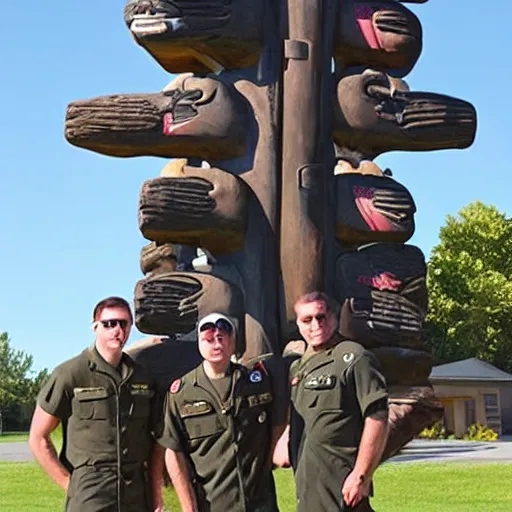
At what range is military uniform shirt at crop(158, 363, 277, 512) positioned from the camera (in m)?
3.21

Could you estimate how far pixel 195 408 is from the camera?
10.7ft

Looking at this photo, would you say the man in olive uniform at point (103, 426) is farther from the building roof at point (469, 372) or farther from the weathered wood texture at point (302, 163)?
the building roof at point (469, 372)

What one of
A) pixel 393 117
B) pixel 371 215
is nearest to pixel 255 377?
pixel 371 215

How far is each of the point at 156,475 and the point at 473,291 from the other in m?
28.5

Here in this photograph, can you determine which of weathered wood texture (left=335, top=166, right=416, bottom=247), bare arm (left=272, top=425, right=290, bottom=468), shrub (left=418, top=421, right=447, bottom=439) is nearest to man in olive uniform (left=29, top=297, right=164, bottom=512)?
bare arm (left=272, top=425, right=290, bottom=468)

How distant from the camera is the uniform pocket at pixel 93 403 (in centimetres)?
323

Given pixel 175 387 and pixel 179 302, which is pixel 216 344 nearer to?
pixel 175 387

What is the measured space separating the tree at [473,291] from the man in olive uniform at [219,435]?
27.5m

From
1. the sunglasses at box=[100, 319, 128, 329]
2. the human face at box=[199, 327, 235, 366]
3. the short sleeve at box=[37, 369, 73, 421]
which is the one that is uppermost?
the sunglasses at box=[100, 319, 128, 329]

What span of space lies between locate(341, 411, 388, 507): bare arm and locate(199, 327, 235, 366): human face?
0.54m

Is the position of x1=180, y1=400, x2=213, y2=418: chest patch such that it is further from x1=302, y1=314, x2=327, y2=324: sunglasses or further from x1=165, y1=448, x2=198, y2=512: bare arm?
x1=302, y1=314, x2=327, y2=324: sunglasses

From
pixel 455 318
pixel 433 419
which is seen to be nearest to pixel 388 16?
pixel 433 419

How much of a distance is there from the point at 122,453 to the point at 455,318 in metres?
29.0

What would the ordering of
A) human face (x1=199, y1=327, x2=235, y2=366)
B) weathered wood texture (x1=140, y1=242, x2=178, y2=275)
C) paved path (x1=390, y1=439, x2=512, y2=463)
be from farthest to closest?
1. paved path (x1=390, y1=439, x2=512, y2=463)
2. weathered wood texture (x1=140, y1=242, x2=178, y2=275)
3. human face (x1=199, y1=327, x2=235, y2=366)
